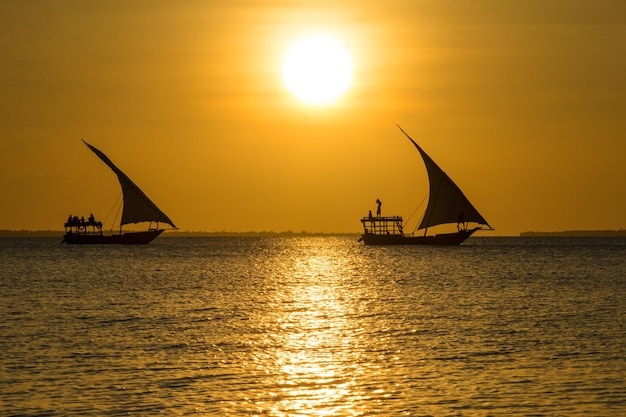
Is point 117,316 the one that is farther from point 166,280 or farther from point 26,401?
point 166,280

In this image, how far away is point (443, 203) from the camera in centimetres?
14462

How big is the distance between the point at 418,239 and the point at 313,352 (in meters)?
143

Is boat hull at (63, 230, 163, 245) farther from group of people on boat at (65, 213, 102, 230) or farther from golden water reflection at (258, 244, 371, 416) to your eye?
golden water reflection at (258, 244, 371, 416)

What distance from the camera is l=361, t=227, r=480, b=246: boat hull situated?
171350 mm

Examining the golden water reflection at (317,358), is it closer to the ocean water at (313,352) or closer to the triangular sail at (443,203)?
the ocean water at (313,352)

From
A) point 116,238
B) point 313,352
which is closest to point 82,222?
point 116,238

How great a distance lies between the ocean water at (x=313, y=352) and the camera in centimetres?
2538

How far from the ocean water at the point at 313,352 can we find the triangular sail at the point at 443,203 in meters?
75.2

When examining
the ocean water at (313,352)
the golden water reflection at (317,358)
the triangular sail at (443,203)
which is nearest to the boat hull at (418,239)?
the triangular sail at (443,203)

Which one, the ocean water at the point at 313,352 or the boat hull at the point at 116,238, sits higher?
the boat hull at the point at 116,238

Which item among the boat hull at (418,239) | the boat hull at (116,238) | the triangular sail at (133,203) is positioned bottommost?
the boat hull at (116,238)

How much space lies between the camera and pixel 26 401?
83.6 ft

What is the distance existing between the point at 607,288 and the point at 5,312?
128ft

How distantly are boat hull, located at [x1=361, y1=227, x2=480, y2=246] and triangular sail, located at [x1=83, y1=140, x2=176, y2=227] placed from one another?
40072mm
